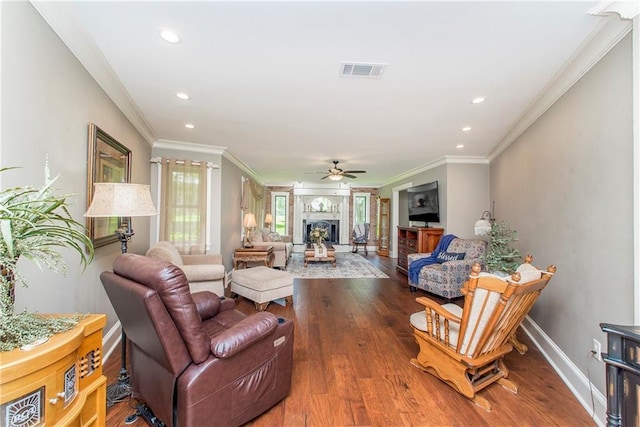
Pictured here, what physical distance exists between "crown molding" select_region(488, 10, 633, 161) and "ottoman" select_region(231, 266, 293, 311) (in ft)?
11.4

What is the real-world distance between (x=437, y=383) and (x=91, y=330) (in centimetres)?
230

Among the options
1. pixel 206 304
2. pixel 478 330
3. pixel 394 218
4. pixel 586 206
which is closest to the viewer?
pixel 478 330

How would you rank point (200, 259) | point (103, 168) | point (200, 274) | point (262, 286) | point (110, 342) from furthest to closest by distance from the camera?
point (200, 259) → point (262, 286) → point (200, 274) → point (110, 342) → point (103, 168)

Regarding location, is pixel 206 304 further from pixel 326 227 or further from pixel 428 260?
pixel 326 227

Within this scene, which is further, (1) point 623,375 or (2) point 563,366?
(2) point 563,366

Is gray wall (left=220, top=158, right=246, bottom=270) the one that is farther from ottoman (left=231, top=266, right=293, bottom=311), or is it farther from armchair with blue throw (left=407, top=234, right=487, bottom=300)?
armchair with blue throw (left=407, top=234, right=487, bottom=300)

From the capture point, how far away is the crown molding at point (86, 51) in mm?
1485

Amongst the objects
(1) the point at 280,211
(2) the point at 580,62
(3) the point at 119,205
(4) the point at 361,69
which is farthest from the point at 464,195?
(1) the point at 280,211

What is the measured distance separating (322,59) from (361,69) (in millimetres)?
324

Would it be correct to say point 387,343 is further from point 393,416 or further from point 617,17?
point 617,17

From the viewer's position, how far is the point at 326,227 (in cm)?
941

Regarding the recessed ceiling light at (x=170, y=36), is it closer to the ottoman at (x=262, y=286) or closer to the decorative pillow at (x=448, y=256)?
the ottoman at (x=262, y=286)

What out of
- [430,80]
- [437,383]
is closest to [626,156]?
[430,80]

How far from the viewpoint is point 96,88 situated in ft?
7.04
